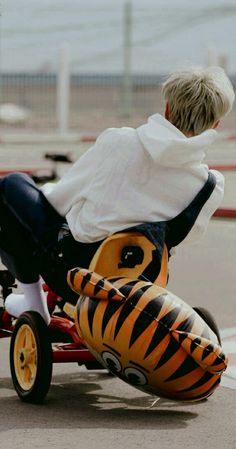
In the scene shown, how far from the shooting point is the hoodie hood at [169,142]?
16.9 feet

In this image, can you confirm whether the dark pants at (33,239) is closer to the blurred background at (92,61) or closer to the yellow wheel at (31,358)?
the yellow wheel at (31,358)

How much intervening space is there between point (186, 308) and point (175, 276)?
134 inches

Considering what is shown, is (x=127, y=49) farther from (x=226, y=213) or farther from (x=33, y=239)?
(x=33, y=239)

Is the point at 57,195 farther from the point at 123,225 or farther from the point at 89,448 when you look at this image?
the point at 89,448

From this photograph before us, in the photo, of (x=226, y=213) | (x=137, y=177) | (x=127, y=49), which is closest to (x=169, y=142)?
(x=137, y=177)

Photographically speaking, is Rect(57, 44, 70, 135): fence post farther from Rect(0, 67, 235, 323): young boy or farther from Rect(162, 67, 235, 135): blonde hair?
Rect(162, 67, 235, 135): blonde hair

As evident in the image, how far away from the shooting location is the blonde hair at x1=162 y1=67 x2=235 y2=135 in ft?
17.1

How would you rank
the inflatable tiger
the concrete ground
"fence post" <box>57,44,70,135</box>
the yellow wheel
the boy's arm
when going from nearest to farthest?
the concrete ground, the inflatable tiger, the yellow wheel, the boy's arm, "fence post" <box>57,44,70,135</box>

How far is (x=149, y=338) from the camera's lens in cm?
491

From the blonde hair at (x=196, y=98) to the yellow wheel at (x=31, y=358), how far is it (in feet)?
3.19

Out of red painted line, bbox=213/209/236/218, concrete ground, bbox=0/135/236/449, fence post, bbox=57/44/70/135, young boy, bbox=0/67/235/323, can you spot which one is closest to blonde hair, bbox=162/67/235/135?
young boy, bbox=0/67/235/323

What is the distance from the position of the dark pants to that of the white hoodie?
0.12 meters

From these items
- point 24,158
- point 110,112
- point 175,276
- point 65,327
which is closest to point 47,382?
point 65,327

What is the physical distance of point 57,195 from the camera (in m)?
5.48
